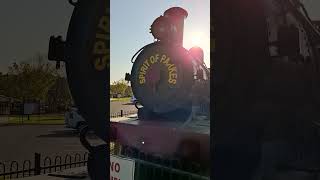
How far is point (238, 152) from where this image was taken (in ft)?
6.88

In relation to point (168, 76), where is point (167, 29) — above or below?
above

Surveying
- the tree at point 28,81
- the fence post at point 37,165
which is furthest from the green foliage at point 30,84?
the fence post at point 37,165

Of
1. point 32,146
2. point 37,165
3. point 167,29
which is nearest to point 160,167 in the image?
point 167,29

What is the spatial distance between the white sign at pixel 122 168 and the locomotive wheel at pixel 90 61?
0.72m

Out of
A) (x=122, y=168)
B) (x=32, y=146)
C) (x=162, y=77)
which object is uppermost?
(x=162, y=77)

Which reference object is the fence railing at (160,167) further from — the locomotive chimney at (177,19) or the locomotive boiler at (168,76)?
the locomotive chimney at (177,19)

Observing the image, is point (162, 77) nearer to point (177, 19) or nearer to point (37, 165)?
point (177, 19)

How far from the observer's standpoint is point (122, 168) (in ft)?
9.66

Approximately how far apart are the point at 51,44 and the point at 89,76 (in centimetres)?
27

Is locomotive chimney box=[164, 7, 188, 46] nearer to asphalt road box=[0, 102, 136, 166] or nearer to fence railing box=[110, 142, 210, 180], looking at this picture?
fence railing box=[110, 142, 210, 180]

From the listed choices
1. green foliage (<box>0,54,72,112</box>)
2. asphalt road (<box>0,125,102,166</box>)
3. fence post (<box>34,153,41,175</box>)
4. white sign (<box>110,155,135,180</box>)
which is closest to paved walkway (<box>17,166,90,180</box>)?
fence post (<box>34,153,41,175</box>)

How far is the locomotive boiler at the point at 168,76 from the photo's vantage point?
2.87m

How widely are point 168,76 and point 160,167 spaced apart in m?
0.71

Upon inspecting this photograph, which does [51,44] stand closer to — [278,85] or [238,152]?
[238,152]
